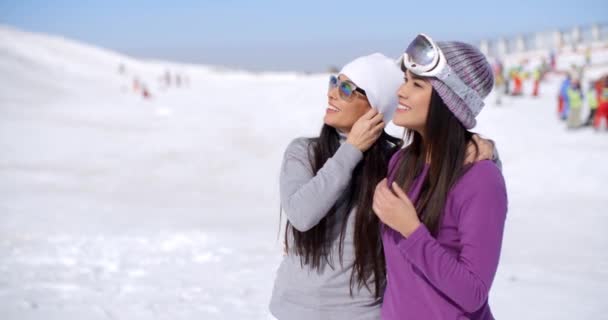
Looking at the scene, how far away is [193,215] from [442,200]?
7.81m

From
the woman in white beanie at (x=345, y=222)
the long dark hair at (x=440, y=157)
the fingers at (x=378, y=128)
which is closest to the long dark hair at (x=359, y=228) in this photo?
the woman in white beanie at (x=345, y=222)

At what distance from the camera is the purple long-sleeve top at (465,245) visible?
5.81 ft

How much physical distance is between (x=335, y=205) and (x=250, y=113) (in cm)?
2650

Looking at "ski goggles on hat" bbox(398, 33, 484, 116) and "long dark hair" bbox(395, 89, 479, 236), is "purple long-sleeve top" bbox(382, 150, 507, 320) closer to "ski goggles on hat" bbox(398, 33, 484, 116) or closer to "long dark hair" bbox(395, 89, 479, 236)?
"long dark hair" bbox(395, 89, 479, 236)

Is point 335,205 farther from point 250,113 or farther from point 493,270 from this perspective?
point 250,113

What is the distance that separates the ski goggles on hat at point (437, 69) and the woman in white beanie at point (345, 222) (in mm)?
326

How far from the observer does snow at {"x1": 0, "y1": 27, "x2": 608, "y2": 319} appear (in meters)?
5.51

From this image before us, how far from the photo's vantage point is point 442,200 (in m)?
1.89

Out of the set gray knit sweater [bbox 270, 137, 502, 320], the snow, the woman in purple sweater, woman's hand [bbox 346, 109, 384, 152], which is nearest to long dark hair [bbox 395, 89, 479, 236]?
the woman in purple sweater

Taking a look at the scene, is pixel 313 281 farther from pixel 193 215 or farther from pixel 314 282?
pixel 193 215

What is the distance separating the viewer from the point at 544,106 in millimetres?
A: 19094

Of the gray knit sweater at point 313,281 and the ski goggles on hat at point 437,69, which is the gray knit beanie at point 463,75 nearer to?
the ski goggles on hat at point 437,69

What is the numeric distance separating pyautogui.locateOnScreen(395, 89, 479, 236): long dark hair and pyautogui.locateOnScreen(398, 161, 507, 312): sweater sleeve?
0.31 ft

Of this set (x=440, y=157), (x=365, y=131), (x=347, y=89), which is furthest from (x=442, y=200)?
(x=347, y=89)
